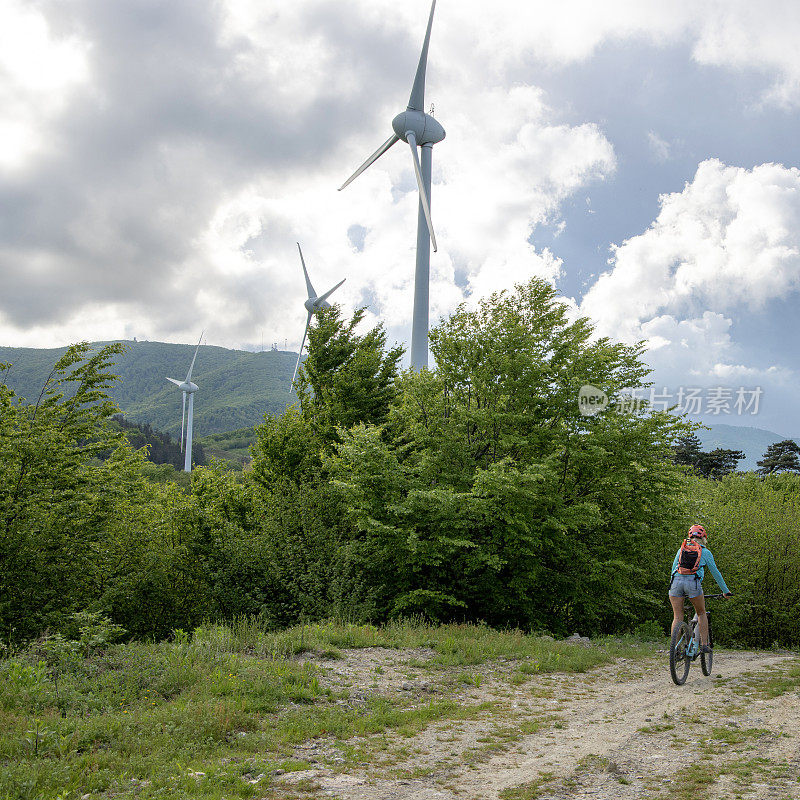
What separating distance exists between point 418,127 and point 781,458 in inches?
2802

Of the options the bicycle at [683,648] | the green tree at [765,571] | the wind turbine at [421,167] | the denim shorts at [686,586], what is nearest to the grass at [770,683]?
the bicycle at [683,648]

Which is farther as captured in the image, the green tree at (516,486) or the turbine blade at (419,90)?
the turbine blade at (419,90)

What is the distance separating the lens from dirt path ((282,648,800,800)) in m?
5.41

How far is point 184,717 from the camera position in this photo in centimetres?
652

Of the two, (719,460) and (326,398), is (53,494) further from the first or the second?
(719,460)

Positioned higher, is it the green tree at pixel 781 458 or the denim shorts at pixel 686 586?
the green tree at pixel 781 458

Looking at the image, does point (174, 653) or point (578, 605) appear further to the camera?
point (578, 605)

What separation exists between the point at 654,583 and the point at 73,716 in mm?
19988

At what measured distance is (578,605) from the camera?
18094mm

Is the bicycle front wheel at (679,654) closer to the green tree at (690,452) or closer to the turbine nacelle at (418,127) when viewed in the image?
the turbine nacelle at (418,127)

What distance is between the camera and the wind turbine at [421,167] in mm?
29859

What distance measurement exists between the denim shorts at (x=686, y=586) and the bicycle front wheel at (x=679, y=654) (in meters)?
0.48

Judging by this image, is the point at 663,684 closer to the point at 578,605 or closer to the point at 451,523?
the point at 451,523

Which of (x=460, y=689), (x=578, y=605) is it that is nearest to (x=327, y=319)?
(x=578, y=605)
